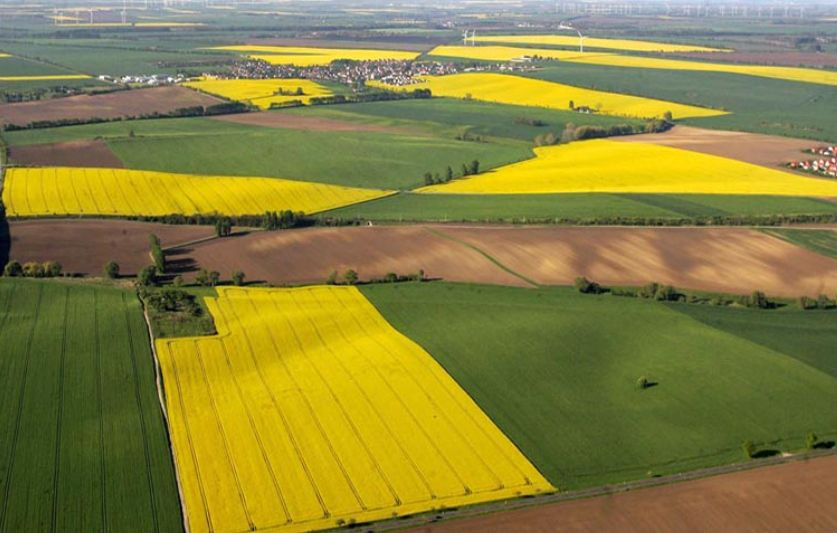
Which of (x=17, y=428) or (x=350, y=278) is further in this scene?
(x=350, y=278)

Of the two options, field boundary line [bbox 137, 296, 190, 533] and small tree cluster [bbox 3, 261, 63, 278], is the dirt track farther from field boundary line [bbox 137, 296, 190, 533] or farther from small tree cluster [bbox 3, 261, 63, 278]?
field boundary line [bbox 137, 296, 190, 533]

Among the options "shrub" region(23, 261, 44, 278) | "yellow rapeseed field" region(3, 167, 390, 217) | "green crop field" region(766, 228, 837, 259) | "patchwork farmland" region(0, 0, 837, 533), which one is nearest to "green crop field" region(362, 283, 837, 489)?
"patchwork farmland" region(0, 0, 837, 533)

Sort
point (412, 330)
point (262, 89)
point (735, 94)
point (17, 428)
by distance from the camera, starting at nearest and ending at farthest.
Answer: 1. point (17, 428)
2. point (412, 330)
3. point (735, 94)
4. point (262, 89)

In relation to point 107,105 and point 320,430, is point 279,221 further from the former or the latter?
point 107,105

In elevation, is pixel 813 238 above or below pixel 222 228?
above

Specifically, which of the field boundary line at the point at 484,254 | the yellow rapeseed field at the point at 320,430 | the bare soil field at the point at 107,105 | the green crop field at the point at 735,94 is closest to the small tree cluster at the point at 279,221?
the field boundary line at the point at 484,254

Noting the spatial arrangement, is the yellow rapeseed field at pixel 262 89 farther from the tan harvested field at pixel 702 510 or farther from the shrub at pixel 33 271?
the tan harvested field at pixel 702 510

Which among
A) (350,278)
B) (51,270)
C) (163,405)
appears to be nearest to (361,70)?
(350,278)
